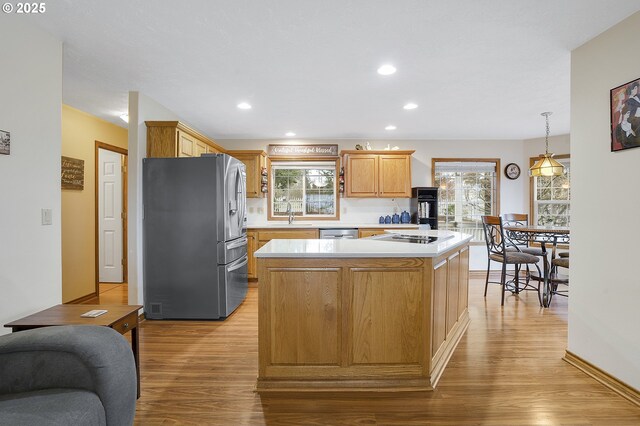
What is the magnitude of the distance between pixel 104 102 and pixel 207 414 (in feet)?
11.9

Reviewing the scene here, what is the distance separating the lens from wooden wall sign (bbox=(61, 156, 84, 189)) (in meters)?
3.85

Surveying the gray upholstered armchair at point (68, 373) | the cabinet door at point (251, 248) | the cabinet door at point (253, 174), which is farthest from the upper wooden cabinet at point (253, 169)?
the gray upholstered armchair at point (68, 373)

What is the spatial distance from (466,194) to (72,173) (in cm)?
614

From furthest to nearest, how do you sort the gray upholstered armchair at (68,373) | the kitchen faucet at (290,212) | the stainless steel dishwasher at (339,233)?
the kitchen faucet at (290,212) < the stainless steel dishwasher at (339,233) < the gray upholstered armchair at (68,373)

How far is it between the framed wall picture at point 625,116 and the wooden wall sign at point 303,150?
3.92m

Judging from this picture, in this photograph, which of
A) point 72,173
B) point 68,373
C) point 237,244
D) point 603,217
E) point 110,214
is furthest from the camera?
point 110,214

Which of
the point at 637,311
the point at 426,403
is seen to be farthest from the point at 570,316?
the point at 426,403

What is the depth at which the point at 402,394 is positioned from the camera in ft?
6.65

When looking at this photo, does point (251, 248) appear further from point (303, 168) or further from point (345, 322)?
point (345, 322)

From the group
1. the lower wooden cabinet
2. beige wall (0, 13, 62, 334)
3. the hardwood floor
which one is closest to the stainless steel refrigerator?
the hardwood floor

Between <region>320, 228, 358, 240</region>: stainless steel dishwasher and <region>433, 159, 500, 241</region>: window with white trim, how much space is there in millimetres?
1836

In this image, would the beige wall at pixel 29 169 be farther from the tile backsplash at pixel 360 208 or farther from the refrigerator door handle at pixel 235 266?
the tile backsplash at pixel 360 208

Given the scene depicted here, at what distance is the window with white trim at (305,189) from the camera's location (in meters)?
5.77

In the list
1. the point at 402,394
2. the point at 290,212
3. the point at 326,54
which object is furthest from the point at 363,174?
the point at 402,394
